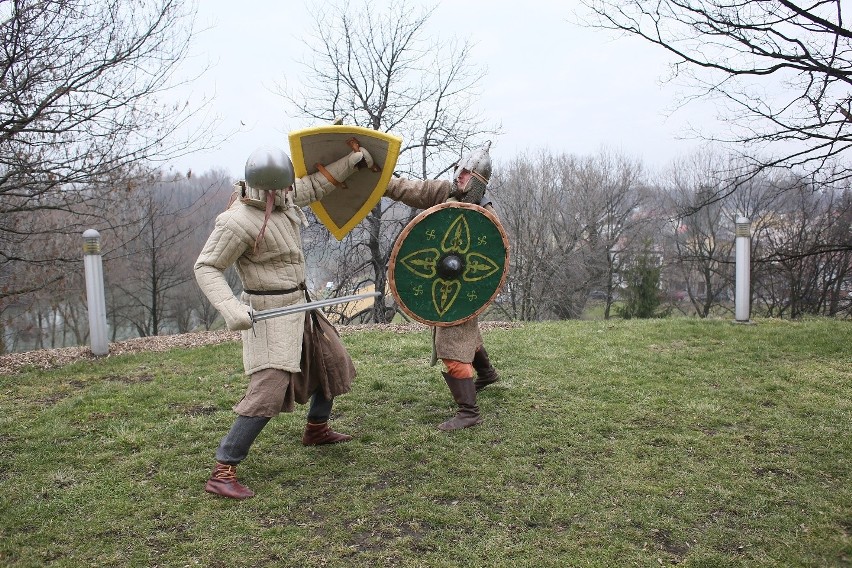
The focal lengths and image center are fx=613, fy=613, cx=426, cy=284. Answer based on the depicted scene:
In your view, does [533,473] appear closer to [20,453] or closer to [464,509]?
[464,509]

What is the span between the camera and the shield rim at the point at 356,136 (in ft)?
11.1

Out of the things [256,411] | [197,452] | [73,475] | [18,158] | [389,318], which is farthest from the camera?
[389,318]

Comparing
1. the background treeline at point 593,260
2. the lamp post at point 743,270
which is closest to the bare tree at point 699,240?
the background treeline at point 593,260

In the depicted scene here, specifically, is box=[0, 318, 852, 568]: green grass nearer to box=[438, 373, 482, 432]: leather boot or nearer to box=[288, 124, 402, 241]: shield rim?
box=[438, 373, 482, 432]: leather boot

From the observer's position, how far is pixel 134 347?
693 cm

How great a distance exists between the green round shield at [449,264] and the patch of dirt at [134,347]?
3.59 meters

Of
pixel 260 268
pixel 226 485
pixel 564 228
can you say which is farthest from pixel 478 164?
pixel 564 228

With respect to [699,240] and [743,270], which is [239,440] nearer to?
[743,270]

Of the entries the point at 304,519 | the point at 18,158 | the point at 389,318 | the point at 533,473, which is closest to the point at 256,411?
the point at 304,519

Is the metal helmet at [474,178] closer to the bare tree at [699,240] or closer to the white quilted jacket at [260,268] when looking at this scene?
the white quilted jacket at [260,268]

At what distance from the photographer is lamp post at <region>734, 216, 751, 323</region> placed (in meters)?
7.17

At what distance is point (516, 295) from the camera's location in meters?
21.9

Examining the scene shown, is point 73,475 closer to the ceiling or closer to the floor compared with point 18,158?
closer to the floor

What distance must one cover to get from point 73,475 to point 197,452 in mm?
641
